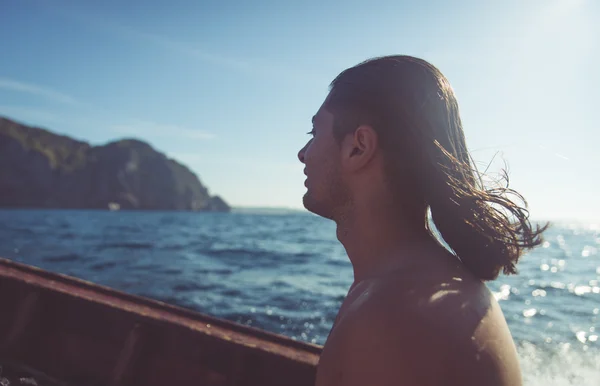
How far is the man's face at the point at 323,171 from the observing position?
5.43 ft

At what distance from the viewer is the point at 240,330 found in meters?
3.68

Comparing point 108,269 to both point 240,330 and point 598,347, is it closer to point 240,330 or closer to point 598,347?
point 240,330

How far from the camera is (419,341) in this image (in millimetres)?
1025

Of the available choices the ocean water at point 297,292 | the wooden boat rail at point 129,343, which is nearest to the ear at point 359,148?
the wooden boat rail at point 129,343

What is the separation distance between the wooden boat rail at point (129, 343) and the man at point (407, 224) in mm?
1960

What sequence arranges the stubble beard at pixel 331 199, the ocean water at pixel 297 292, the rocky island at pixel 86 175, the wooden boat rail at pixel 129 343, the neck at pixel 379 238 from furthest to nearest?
1. the rocky island at pixel 86 175
2. the ocean water at pixel 297 292
3. the wooden boat rail at pixel 129 343
4. the stubble beard at pixel 331 199
5. the neck at pixel 379 238

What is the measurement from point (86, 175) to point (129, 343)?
494 feet

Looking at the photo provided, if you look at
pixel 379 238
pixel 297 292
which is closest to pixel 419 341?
pixel 379 238

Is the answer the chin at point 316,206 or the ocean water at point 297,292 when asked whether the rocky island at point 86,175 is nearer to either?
the ocean water at point 297,292

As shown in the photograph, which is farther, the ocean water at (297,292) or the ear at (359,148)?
the ocean water at (297,292)

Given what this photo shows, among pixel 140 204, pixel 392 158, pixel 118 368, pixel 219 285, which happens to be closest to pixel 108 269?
pixel 219 285

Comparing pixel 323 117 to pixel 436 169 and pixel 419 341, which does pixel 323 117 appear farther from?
pixel 419 341

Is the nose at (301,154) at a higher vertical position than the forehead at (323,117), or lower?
lower

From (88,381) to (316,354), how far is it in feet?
6.49
